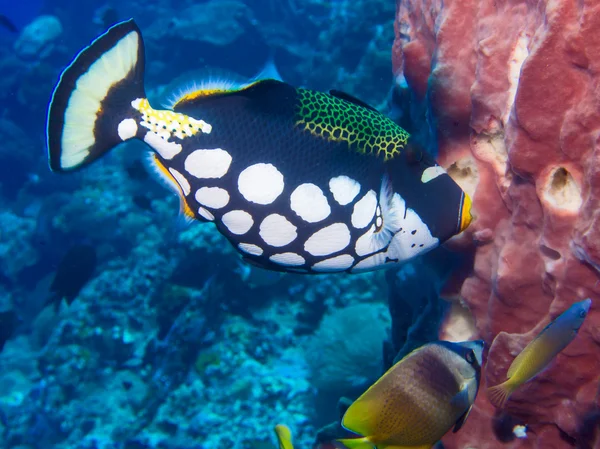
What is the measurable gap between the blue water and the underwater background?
1.6 inches

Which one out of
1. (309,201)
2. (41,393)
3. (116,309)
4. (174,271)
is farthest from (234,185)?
(41,393)

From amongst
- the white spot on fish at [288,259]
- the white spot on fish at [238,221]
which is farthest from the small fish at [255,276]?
the white spot on fish at [238,221]

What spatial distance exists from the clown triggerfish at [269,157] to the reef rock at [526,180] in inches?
15.4

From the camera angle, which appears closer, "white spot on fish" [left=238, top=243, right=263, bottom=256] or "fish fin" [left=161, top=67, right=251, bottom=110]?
"fish fin" [left=161, top=67, right=251, bottom=110]

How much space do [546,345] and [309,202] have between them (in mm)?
1144

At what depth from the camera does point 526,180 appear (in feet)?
6.53

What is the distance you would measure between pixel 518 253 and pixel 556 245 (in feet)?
0.75

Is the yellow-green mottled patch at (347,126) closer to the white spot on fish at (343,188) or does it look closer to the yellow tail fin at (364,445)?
the white spot on fish at (343,188)

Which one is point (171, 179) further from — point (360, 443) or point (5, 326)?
point (5, 326)

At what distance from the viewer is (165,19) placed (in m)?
19.7

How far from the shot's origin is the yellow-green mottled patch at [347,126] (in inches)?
74.4

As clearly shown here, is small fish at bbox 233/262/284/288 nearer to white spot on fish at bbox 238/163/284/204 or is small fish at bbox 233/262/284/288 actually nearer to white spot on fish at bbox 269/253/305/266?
white spot on fish at bbox 269/253/305/266

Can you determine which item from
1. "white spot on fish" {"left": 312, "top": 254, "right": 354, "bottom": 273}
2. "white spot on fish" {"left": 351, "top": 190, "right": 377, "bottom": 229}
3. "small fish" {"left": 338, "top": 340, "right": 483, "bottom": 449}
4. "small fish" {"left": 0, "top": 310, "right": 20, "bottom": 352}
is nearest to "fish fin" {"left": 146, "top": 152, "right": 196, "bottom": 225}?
"white spot on fish" {"left": 312, "top": 254, "right": 354, "bottom": 273}

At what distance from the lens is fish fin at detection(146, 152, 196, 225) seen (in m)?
1.97
